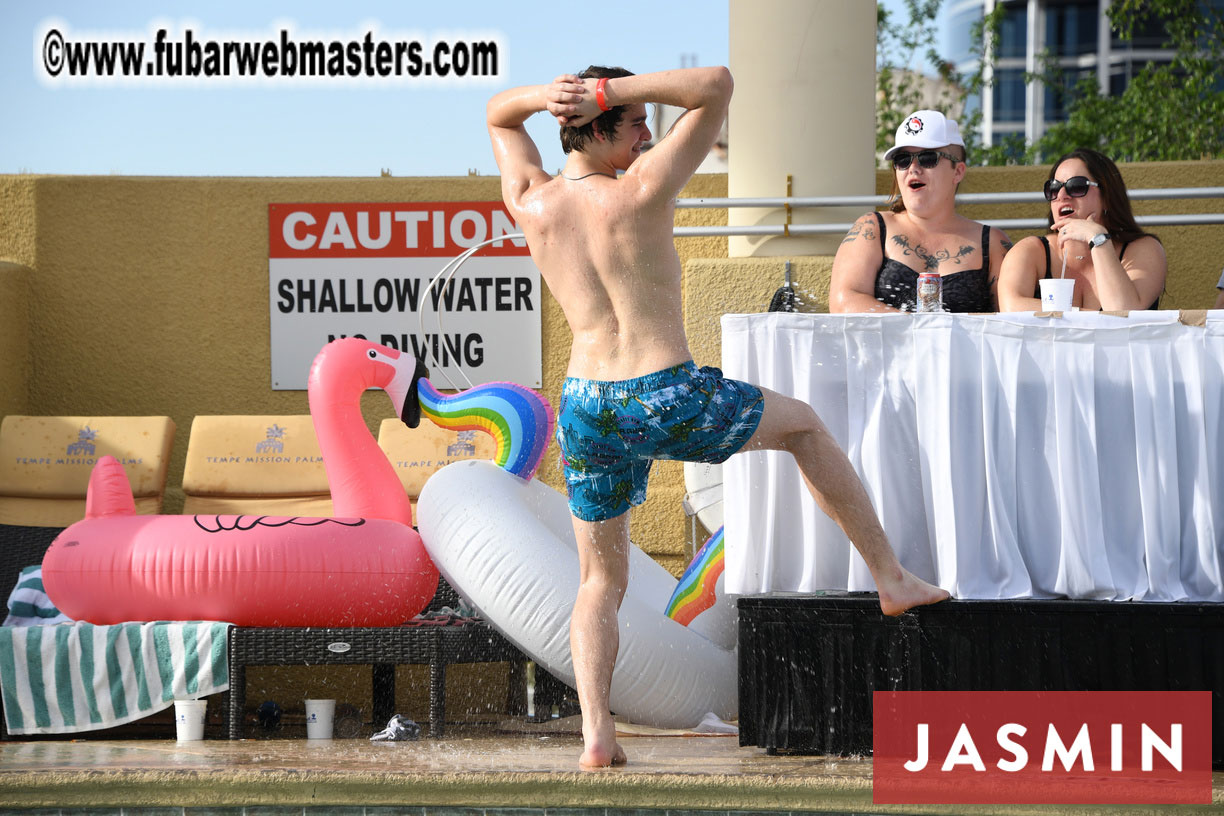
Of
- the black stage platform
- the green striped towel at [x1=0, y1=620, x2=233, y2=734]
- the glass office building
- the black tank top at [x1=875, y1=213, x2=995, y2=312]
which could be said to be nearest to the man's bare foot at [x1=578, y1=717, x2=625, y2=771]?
the black stage platform

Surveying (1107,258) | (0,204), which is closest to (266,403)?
(0,204)

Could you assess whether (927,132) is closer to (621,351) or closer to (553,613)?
(621,351)

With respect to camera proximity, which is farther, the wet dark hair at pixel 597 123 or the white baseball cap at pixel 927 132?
the white baseball cap at pixel 927 132

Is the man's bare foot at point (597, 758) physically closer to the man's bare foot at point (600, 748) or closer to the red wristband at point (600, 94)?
the man's bare foot at point (600, 748)

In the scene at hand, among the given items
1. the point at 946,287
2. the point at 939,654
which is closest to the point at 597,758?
the point at 939,654

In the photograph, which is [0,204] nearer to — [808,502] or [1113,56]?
[808,502]

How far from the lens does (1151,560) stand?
380 centimetres

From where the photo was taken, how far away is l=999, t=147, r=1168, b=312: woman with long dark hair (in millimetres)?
4551

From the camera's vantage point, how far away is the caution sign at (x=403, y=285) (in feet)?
22.4

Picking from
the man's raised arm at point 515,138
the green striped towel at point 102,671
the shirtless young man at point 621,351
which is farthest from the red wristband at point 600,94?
the green striped towel at point 102,671

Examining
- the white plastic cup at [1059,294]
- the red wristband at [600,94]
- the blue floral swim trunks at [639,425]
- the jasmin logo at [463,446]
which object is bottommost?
the jasmin logo at [463,446]

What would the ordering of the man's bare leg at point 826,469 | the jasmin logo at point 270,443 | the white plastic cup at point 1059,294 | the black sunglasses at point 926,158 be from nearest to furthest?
the man's bare leg at point 826,469, the white plastic cup at point 1059,294, the black sunglasses at point 926,158, the jasmin logo at point 270,443

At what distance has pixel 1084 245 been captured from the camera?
4609mm

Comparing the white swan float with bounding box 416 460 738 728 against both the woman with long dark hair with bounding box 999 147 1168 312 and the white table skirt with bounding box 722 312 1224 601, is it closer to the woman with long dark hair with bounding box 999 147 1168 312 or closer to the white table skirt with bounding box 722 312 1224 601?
the white table skirt with bounding box 722 312 1224 601
